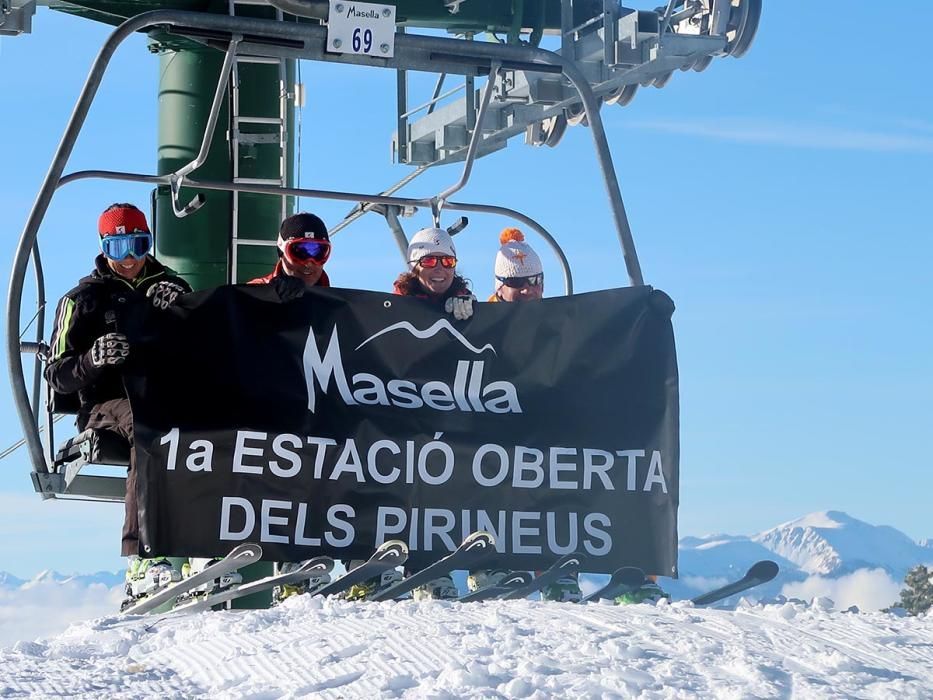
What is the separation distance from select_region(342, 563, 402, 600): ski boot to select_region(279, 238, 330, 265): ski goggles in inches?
72.0

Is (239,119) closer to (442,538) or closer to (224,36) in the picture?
(224,36)

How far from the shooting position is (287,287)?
8953 mm

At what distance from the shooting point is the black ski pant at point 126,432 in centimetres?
852

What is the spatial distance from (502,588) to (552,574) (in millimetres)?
283

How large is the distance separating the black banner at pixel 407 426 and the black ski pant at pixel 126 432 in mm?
75

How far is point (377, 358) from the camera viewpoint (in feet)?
29.7

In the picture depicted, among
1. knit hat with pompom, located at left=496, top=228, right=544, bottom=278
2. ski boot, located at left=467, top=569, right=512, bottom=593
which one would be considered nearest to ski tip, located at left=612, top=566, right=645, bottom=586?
ski boot, located at left=467, top=569, right=512, bottom=593

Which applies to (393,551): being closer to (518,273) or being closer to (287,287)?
(287,287)

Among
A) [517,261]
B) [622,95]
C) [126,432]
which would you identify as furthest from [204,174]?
[126,432]

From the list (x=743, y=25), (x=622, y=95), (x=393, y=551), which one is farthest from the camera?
(x=622, y=95)

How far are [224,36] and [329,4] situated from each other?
630mm

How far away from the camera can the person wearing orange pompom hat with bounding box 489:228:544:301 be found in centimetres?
1003

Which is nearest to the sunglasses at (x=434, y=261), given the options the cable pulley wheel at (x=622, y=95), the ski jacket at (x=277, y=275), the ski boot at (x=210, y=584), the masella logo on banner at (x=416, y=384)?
the masella logo on banner at (x=416, y=384)

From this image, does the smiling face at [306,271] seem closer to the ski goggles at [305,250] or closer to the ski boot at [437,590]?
the ski goggles at [305,250]
